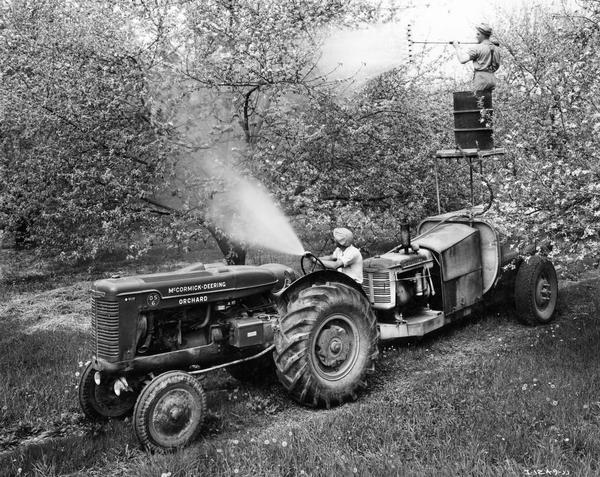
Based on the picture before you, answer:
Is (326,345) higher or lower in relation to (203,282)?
lower

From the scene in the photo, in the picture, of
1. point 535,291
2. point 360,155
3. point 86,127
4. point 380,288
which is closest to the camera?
point 380,288

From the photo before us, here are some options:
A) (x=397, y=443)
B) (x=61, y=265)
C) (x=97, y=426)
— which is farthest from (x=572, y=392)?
(x=61, y=265)

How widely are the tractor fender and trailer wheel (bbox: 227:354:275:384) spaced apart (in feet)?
2.70

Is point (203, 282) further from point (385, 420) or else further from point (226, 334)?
point (385, 420)

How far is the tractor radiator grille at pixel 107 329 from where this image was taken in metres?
5.02

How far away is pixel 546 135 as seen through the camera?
6.38 metres

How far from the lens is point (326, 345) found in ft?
19.1

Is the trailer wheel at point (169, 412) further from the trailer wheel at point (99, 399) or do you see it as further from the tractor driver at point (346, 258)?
the tractor driver at point (346, 258)

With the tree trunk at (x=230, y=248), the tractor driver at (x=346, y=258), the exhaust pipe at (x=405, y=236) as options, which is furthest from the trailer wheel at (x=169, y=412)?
the tree trunk at (x=230, y=248)

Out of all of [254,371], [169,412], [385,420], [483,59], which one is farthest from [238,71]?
[385,420]

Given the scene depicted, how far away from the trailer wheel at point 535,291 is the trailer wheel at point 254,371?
3631mm

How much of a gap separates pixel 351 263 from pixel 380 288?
66cm

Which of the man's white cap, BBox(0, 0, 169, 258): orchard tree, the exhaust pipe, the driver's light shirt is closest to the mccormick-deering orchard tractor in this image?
the exhaust pipe

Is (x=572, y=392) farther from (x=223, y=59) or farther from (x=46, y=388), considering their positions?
(x=223, y=59)
